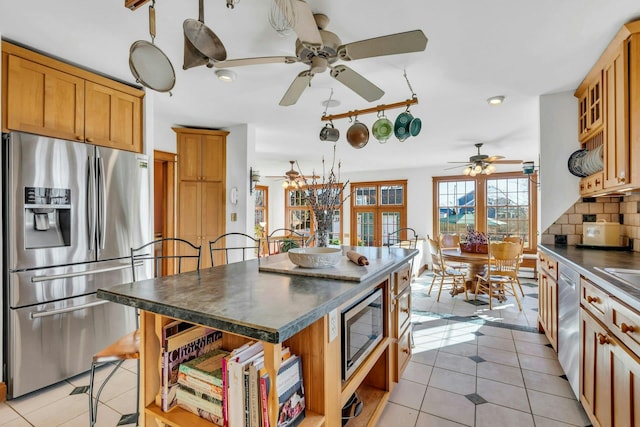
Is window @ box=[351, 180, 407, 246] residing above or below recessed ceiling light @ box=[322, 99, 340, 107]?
below

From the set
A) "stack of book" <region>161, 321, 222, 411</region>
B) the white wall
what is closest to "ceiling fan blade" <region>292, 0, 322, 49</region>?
"stack of book" <region>161, 321, 222, 411</region>

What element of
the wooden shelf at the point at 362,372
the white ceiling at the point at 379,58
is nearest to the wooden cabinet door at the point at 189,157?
the white ceiling at the point at 379,58

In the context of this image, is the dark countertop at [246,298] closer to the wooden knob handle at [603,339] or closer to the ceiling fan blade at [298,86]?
the wooden knob handle at [603,339]

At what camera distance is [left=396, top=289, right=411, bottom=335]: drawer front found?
2.17 m

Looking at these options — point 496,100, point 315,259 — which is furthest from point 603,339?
point 496,100

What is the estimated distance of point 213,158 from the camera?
4.24m

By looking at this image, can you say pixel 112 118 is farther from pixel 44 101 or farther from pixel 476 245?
pixel 476 245

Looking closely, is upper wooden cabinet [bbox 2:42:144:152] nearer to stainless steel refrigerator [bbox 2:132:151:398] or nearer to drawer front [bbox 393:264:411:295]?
stainless steel refrigerator [bbox 2:132:151:398]

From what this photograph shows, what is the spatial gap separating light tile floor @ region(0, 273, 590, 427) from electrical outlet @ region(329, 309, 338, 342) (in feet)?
3.43

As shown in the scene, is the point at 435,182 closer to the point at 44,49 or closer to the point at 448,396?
the point at 448,396

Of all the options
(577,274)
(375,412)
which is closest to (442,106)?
(577,274)

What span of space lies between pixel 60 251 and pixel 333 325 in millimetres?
2156

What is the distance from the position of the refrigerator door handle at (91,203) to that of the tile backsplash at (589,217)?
404cm

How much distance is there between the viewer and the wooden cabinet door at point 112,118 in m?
2.55
